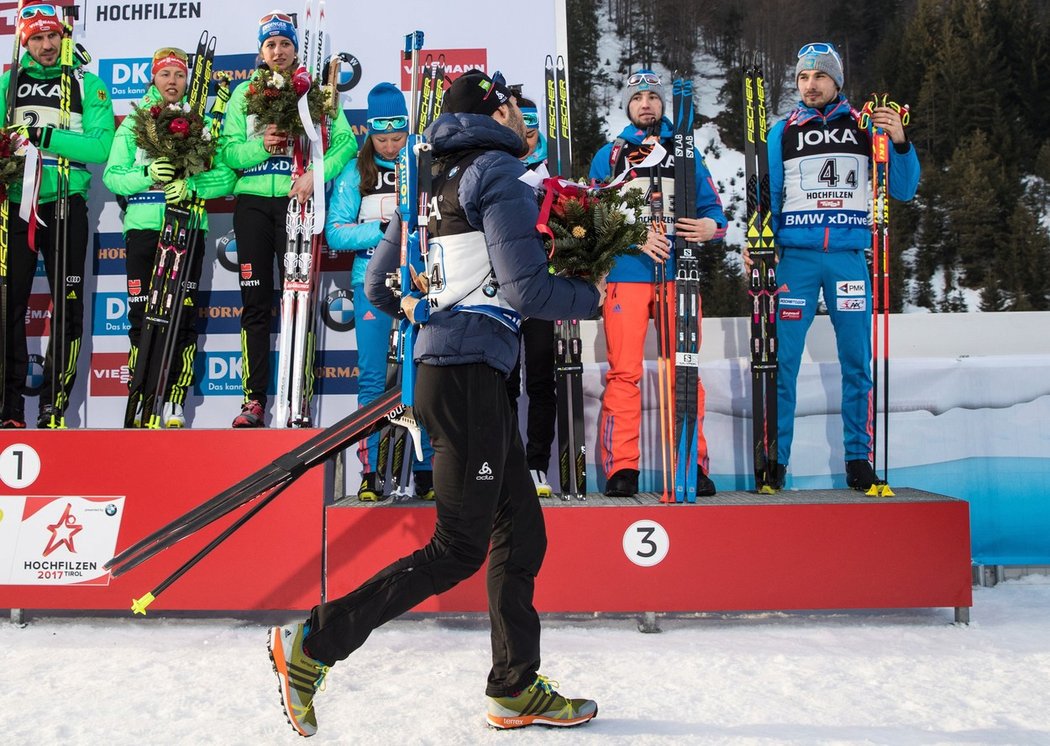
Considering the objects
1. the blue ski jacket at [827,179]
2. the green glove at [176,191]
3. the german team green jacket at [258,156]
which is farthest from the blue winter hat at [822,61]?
the green glove at [176,191]

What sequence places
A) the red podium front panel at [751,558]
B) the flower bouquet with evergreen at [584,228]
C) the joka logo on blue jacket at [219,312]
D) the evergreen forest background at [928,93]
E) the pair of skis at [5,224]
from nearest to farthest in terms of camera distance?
the flower bouquet with evergreen at [584,228] < the red podium front panel at [751,558] < the pair of skis at [5,224] < the joka logo on blue jacket at [219,312] < the evergreen forest background at [928,93]

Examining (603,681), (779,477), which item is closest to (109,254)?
(603,681)

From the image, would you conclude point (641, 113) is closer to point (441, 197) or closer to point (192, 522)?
point (441, 197)

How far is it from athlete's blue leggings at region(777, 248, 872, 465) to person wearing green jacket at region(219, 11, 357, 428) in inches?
93.6

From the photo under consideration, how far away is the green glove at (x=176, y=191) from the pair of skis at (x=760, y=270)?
2.86 meters

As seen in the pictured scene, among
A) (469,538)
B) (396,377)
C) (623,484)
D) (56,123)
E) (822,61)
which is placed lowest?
(623,484)

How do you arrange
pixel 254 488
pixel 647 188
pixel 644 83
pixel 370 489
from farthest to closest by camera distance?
1. pixel 644 83
2. pixel 647 188
3. pixel 370 489
4. pixel 254 488

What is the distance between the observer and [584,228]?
7.55 feet

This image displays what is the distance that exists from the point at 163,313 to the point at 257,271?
1.72ft

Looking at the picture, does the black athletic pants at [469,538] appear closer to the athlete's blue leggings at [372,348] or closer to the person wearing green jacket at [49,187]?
the athlete's blue leggings at [372,348]

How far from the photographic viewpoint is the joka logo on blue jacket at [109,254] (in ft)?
15.8

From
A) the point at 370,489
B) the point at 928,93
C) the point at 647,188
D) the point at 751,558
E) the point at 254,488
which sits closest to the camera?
the point at 254,488

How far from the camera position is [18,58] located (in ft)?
14.2

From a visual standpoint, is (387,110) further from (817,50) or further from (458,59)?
(817,50)
